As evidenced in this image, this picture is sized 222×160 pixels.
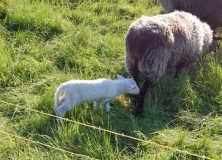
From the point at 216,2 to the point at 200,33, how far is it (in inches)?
62.7

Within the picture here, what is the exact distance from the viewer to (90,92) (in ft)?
12.8

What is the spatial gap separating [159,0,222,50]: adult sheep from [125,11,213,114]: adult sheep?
1.56m

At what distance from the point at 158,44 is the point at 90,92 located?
3.88ft

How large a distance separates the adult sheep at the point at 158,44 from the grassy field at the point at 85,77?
1.33 ft

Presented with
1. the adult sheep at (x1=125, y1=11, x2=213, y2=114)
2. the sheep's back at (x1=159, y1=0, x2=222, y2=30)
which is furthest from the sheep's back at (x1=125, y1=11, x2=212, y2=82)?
the sheep's back at (x1=159, y1=0, x2=222, y2=30)

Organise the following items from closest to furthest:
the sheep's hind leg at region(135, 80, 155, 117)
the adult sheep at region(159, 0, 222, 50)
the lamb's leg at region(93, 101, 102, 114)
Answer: the lamb's leg at region(93, 101, 102, 114) → the sheep's hind leg at region(135, 80, 155, 117) → the adult sheep at region(159, 0, 222, 50)

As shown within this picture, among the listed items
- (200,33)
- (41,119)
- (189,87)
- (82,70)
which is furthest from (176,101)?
(41,119)

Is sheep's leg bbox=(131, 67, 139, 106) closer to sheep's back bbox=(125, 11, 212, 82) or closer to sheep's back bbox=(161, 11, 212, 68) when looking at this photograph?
sheep's back bbox=(125, 11, 212, 82)

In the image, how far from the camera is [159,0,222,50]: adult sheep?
6.09 metres

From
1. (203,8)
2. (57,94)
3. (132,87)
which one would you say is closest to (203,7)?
(203,8)

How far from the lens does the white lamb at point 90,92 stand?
3812 mm

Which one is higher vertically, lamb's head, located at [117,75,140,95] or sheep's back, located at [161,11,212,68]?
sheep's back, located at [161,11,212,68]

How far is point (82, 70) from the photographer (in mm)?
4992

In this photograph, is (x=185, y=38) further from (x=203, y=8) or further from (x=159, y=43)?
(x=203, y=8)
